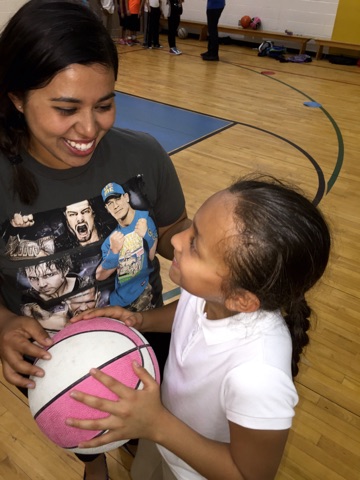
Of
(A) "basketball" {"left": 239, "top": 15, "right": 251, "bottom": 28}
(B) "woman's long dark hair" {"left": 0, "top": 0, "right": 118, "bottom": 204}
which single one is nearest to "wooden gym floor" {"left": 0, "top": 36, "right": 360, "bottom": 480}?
(A) "basketball" {"left": 239, "top": 15, "right": 251, "bottom": 28}

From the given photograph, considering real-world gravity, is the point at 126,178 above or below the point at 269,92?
above

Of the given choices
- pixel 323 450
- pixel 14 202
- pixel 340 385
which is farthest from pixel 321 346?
pixel 14 202

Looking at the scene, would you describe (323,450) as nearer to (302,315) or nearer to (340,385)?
(340,385)

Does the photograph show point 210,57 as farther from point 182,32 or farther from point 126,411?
point 126,411

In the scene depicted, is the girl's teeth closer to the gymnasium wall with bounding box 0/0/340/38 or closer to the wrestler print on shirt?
the wrestler print on shirt

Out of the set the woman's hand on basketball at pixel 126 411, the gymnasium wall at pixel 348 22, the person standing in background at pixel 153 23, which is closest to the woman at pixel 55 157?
the woman's hand on basketball at pixel 126 411

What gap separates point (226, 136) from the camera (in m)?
4.51

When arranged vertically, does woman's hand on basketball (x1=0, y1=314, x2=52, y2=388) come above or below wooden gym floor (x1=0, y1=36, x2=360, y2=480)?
above

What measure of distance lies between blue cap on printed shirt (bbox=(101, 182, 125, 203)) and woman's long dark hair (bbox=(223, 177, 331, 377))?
0.40 metres

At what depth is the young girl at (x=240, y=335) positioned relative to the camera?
0.77m

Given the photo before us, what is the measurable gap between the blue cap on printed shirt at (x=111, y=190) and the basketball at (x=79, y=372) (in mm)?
348

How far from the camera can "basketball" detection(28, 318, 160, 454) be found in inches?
36.4

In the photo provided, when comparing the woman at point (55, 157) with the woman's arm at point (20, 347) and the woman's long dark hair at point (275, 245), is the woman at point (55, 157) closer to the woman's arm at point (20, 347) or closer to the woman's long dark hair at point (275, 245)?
the woman's arm at point (20, 347)

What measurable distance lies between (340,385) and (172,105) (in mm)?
4245
